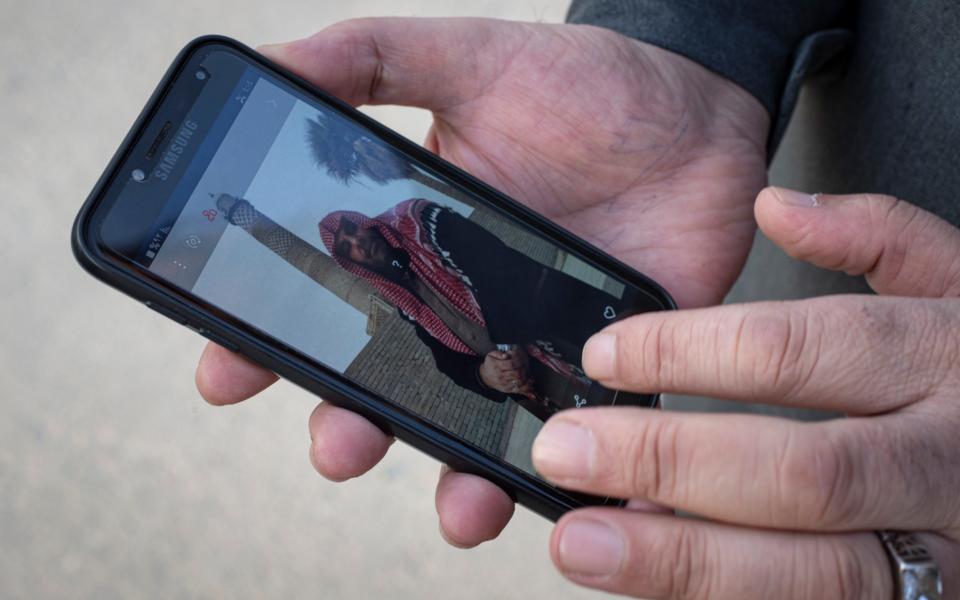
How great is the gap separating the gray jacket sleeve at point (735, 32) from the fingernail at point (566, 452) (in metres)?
0.54

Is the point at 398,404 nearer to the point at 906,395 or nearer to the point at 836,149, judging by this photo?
the point at 906,395

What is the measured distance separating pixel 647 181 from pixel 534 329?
0.78 feet

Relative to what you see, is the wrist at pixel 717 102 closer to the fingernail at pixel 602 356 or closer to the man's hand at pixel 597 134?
the man's hand at pixel 597 134

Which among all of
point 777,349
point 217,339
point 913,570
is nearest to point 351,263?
point 217,339

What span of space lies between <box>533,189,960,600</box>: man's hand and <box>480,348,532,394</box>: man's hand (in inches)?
6.4

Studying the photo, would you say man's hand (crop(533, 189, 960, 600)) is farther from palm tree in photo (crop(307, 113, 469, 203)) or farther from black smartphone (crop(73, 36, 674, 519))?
palm tree in photo (crop(307, 113, 469, 203))

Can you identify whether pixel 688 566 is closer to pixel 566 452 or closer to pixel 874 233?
pixel 566 452

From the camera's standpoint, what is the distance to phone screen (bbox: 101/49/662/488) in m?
0.65

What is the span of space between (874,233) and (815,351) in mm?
165

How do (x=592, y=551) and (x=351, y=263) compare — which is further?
(x=351, y=263)

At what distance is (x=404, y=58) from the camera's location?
2.48ft

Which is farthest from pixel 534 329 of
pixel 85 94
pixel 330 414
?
pixel 85 94

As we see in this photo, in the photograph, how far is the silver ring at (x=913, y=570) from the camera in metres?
0.47


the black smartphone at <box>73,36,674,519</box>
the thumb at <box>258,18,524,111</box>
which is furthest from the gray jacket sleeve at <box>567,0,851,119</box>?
the black smartphone at <box>73,36,674,519</box>
